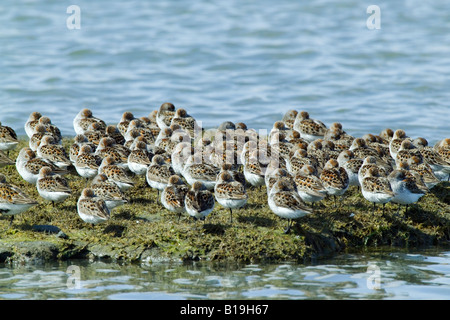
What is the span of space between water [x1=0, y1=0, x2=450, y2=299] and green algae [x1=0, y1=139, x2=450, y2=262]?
0.39 metres

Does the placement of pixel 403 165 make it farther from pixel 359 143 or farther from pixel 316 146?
pixel 316 146

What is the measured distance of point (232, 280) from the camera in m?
11.1

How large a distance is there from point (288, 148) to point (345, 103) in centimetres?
1253

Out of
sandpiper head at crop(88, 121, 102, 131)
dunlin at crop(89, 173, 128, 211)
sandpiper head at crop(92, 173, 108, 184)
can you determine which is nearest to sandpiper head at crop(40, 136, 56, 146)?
sandpiper head at crop(88, 121, 102, 131)

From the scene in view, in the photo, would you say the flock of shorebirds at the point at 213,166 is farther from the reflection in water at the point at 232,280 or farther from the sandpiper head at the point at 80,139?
the reflection in water at the point at 232,280

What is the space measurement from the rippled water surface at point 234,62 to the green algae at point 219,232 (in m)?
9.54

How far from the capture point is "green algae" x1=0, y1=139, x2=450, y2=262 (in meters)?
11.9

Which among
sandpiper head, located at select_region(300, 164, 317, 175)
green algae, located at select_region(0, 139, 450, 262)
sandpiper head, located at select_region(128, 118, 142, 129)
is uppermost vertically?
sandpiper head, located at select_region(128, 118, 142, 129)

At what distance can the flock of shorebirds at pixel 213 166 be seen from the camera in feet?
41.1

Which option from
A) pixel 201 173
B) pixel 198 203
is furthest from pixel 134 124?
pixel 198 203

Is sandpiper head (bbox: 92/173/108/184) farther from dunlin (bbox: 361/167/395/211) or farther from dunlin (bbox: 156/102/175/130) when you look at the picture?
dunlin (bbox: 156/102/175/130)

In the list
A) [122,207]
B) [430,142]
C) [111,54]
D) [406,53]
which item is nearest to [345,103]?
[430,142]

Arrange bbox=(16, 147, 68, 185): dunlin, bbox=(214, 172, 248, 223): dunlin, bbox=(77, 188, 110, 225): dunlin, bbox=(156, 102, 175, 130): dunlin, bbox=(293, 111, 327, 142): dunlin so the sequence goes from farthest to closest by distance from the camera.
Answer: bbox=(156, 102, 175, 130): dunlin, bbox=(293, 111, 327, 142): dunlin, bbox=(16, 147, 68, 185): dunlin, bbox=(214, 172, 248, 223): dunlin, bbox=(77, 188, 110, 225): dunlin

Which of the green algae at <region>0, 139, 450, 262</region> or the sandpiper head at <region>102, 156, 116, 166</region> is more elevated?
the sandpiper head at <region>102, 156, 116, 166</region>
